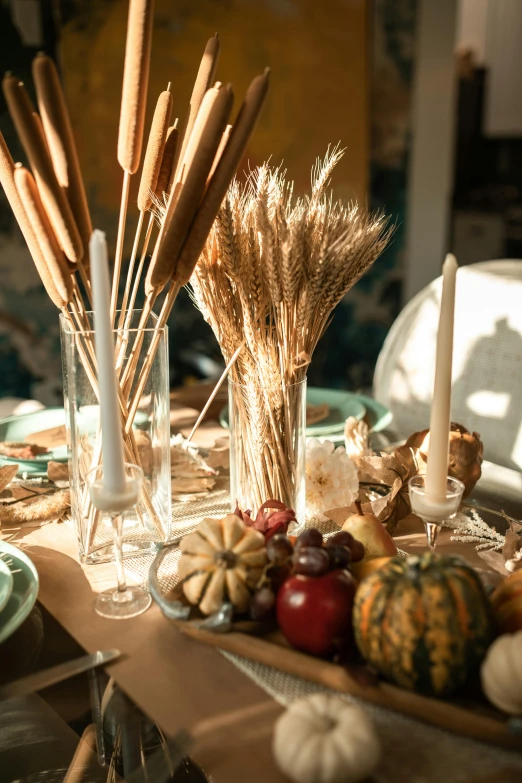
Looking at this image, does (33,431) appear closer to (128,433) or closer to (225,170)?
(128,433)

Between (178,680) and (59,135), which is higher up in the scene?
(59,135)

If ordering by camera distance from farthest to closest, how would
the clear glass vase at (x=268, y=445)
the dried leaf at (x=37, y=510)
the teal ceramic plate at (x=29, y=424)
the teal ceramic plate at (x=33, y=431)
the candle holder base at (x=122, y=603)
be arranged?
the teal ceramic plate at (x=29, y=424)
the teal ceramic plate at (x=33, y=431)
the dried leaf at (x=37, y=510)
the clear glass vase at (x=268, y=445)
the candle holder base at (x=122, y=603)

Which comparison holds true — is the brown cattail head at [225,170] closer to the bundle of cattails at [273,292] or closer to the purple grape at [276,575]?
the bundle of cattails at [273,292]

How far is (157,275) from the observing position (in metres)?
0.80

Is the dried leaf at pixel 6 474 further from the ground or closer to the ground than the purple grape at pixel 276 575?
further from the ground

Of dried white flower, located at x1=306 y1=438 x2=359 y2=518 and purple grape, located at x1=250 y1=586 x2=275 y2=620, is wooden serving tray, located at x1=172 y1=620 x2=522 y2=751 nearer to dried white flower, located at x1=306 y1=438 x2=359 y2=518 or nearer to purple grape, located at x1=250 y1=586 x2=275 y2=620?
purple grape, located at x1=250 y1=586 x2=275 y2=620

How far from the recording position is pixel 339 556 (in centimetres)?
68

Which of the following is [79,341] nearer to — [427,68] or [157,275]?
[157,275]

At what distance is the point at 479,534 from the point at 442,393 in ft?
1.01

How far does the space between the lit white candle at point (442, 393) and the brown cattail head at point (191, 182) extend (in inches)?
10.2

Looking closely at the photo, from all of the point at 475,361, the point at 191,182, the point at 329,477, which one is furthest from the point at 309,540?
the point at 475,361

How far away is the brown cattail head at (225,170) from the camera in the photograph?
708 millimetres

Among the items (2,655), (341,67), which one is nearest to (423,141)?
(341,67)

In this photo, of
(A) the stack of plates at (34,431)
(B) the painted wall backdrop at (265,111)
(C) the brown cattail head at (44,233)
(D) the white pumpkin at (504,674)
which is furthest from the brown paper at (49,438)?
(B) the painted wall backdrop at (265,111)
